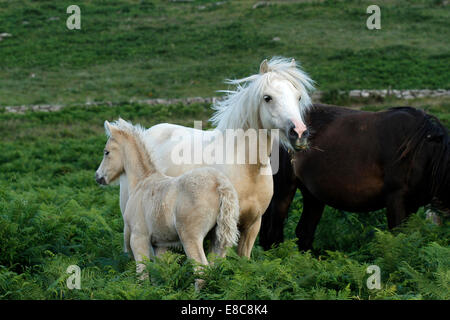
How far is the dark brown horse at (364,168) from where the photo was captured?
779 cm

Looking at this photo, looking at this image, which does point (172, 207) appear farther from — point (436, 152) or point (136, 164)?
point (436, 152)

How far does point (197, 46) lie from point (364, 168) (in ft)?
98.0

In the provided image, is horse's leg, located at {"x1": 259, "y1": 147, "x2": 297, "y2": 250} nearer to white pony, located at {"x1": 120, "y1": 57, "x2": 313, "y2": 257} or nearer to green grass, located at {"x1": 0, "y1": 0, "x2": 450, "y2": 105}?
white pony, located at {"x1": 120, "y1": 57, "x2": 313, "y2": 257}

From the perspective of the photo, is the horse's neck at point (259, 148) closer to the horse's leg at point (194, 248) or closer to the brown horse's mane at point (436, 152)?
the horse's leg at point (194, 248)

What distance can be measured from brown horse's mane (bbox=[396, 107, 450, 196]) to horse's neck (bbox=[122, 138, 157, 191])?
3.27 meters

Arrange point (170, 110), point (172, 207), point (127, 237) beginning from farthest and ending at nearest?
point (170, 110), point (127, 237), point (172, 207)

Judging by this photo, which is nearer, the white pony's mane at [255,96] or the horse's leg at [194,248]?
the horse's leg at [194,248]

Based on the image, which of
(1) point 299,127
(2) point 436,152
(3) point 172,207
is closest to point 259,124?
(1) point 299,127

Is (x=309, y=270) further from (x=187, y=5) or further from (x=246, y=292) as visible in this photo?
(x=187, y=5)

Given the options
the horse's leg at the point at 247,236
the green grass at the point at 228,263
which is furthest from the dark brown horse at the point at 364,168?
the horse's leg at the point at 247,236

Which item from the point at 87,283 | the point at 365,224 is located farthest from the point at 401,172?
the point at 87,283

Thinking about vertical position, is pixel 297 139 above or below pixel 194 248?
above

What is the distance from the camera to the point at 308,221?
30.6 ft

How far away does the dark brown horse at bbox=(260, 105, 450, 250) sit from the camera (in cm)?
779
